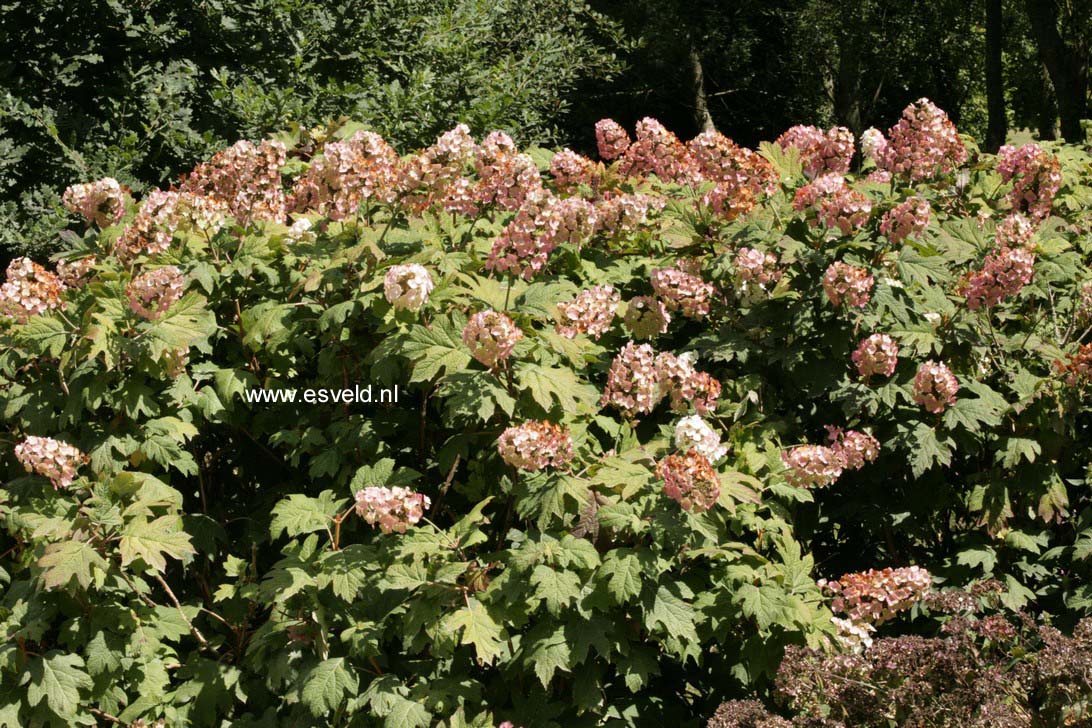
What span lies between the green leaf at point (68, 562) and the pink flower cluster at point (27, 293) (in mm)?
849

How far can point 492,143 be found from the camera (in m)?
4.34

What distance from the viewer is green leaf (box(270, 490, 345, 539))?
3.76 meters

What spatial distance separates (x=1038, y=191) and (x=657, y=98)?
17.9 meters

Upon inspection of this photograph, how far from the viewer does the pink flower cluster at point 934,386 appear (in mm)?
4059

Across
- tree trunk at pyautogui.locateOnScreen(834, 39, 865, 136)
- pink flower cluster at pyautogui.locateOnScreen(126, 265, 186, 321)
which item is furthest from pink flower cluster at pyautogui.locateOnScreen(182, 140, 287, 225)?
tree trunk at pyautogui.locateOnScreen(834, 39, 865, 136)

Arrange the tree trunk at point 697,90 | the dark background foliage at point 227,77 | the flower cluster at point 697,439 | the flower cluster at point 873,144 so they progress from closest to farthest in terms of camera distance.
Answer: the flower cluster at point 697,439 → the flower cluster at point 873,144 → the dark background foliage at point 227,77 → the tree trunk at point 697,90

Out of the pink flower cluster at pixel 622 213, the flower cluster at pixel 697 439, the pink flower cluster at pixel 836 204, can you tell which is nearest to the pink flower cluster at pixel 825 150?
the pink flower cluster at pixel 836 204

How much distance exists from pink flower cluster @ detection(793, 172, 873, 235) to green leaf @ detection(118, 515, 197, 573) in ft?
7.82

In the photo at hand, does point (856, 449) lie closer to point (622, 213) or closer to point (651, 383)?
point (651, 383)

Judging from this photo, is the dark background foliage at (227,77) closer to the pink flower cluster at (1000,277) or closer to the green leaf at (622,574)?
the pink flower cluster at (1000,277)

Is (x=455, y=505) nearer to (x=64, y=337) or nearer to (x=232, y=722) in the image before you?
(x=232, y=722)

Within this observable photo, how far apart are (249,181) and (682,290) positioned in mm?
1661

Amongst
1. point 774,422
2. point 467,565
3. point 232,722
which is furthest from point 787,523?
point 232,722

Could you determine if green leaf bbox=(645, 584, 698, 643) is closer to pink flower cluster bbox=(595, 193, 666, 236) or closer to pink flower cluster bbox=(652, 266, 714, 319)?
pink flower cluster bbox=(652, 266, 714, 319)
